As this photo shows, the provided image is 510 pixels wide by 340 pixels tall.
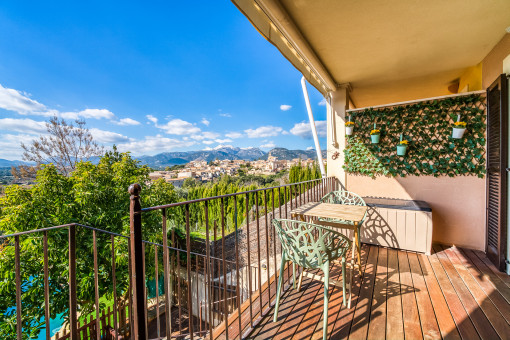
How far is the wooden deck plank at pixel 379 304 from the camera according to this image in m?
1.63

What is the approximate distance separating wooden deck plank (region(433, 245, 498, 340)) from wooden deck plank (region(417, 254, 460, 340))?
148mm

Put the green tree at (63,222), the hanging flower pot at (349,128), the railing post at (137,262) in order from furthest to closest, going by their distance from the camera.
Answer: the green tree at (63,222) < the hanging flower pot at (349,128) < the railing post at (137,262)

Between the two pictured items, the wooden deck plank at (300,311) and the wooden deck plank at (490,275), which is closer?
the wooden deck plank at (300,311)

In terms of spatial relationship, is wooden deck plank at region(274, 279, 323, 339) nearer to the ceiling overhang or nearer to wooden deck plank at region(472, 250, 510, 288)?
wooden deck plank at region(472, 250, 510, 288)

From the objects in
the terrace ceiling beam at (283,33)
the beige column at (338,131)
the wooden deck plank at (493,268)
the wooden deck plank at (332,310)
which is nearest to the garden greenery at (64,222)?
the beige column at (338,131)

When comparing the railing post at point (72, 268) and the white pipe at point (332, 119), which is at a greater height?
the white pipe at point (332, 119)

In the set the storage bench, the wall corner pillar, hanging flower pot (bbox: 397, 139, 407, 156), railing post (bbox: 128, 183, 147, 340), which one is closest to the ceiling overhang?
the wall corner pillar

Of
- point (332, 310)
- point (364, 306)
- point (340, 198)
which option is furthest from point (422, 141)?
point (332, 310)

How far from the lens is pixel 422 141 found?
11.0ft

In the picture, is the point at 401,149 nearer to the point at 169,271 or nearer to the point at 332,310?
the point at 332,310

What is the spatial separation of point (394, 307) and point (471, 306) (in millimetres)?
682

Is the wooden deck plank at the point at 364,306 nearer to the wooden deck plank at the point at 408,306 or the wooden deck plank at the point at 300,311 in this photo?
the wooden deck plank at the point at 408,306

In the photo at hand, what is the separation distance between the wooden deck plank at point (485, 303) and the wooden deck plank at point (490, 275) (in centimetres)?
15

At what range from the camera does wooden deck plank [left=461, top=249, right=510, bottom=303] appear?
2.06 meters
